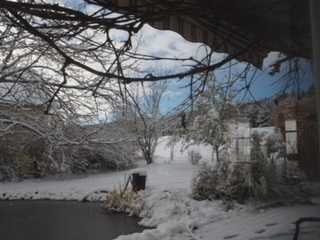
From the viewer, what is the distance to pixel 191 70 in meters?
1.28

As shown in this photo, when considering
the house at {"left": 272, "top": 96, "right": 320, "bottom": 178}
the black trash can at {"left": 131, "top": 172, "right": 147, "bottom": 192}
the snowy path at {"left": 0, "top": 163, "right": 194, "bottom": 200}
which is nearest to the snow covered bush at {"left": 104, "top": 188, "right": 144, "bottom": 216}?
the black trash can at {"left": 131, "top": 172, "right": 147, "bottom": 192}

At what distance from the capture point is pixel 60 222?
15.1 ft

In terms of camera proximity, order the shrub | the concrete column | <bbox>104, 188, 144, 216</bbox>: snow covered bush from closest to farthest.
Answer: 1. the concrete column
2. <bbox>104, 188, 144, 216</bbox>: snow covered bush
3. the shrub

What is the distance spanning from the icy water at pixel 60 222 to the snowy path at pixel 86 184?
0.53m

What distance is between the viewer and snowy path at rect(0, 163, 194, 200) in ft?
21.2

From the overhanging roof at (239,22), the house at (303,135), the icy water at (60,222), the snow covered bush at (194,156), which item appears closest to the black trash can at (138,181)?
the icy water at (60,222)

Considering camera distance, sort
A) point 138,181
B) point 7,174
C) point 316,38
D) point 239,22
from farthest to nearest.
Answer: point 7,174, point 138,181, point 239,22, point 316,38

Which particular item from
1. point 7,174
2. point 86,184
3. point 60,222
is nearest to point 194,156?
point 86,184

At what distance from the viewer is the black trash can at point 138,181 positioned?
623cm

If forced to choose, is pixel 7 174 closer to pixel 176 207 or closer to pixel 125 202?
pixel 125 202

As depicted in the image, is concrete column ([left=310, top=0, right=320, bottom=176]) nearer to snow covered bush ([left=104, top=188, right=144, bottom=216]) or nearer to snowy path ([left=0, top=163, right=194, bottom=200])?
snow covered bush ([left=104, top=188, right=144, bottom=216])

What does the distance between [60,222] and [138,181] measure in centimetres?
190

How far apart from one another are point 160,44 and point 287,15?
3.31 ft

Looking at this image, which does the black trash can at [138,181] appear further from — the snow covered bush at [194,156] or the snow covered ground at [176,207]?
the snow covered bush at [194,156]
